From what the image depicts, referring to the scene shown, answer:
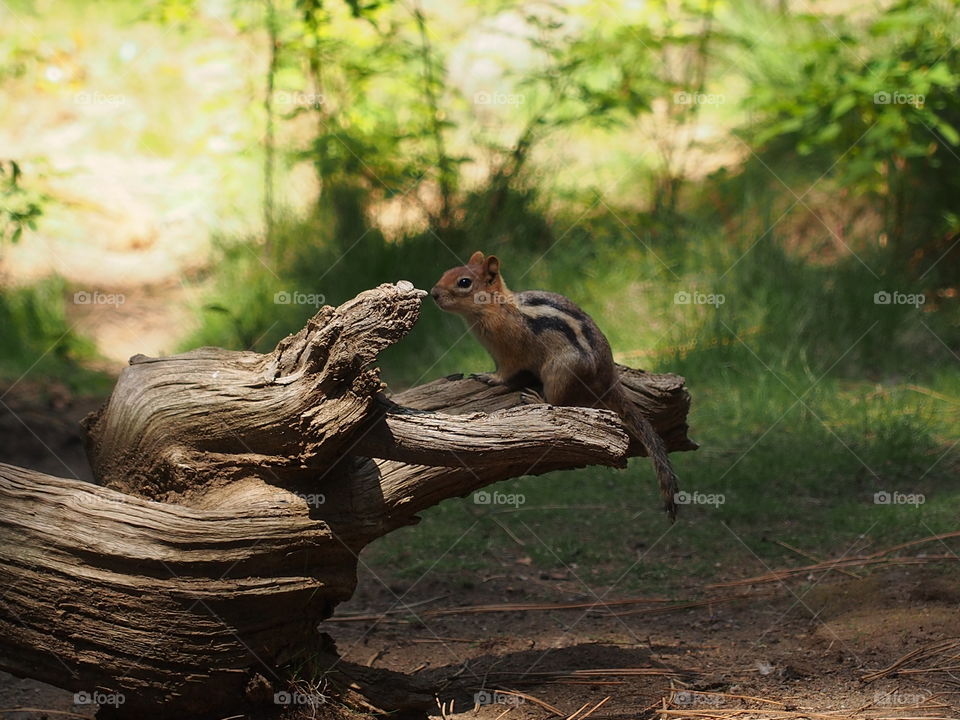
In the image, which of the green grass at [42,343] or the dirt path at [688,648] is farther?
the green grass at [42,343]

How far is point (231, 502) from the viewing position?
347 cm

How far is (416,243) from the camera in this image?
7750 mm

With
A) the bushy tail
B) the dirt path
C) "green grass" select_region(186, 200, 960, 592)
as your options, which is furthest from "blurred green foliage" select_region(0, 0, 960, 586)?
the bushy tail

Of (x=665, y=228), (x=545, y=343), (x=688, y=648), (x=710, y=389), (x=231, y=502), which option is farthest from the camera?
(x=665, y=228)

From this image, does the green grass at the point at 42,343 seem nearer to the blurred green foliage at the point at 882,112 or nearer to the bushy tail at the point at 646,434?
the bushy tail at the point at 646,434

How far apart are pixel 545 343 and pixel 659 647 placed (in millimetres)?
1414

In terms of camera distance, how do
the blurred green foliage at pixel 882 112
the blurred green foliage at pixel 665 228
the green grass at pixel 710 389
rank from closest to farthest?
the green grass at pixel 710 389, the blurred green foliage at pixel 665 228, the blurred green foliage at pixel 882 112

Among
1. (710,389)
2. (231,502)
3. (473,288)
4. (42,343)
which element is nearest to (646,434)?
(473,288)

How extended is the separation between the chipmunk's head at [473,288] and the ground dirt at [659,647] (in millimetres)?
1438

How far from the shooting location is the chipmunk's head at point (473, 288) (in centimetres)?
486

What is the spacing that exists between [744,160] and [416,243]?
3.34 m

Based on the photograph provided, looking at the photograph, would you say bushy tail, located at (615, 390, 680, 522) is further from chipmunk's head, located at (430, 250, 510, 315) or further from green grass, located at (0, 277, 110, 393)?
green grass, located at (0, 277, 110, 393)

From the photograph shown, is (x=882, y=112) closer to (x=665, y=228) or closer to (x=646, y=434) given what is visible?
(x=665, y=228)

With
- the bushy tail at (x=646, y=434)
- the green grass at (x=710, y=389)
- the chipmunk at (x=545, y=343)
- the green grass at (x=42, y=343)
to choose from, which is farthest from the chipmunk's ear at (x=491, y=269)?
the green grass at (x=42, y=343)
